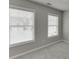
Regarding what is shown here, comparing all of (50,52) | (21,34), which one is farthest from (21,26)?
(50,52)

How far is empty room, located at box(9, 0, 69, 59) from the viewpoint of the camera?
3.15ft

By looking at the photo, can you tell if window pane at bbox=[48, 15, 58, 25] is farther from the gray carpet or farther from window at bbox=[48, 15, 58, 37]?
the gray carpet

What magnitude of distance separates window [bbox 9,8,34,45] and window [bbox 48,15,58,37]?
243 millimetres

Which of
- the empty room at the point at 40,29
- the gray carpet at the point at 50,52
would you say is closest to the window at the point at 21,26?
the empty room at the point at 40,29

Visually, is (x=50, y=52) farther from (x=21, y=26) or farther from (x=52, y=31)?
(x=21, y=26)

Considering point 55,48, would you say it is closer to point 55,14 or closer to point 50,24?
point 50,24

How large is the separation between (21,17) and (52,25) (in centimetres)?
48

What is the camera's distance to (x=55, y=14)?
98cm

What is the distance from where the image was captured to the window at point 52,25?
1.00 metres

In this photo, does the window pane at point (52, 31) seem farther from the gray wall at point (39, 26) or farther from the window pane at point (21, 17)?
the window pane at point (21, 17)

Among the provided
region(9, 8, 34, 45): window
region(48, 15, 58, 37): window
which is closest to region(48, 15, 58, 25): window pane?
region(48, 15, 58, 37): window
